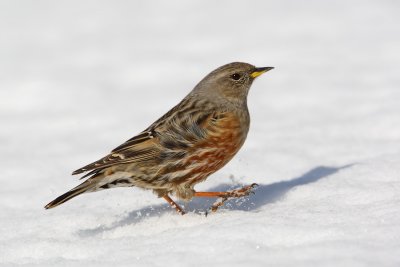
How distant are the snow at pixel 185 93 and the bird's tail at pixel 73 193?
0.32 m

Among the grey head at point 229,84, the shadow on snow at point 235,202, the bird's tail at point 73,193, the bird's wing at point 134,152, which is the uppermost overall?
the grey head at point 229,84

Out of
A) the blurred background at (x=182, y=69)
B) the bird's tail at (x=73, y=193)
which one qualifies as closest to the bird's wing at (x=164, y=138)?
the bird's tail at (x=73, y=193)

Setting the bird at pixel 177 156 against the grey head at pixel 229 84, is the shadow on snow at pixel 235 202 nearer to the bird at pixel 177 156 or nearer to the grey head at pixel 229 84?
the bird at pixel 177 156

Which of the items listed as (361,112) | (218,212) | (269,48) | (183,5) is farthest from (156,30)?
(218,212)

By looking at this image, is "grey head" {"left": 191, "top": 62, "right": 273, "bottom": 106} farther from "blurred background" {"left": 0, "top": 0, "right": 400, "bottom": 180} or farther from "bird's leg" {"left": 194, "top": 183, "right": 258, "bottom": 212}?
"blurred background" {"left": 0, "top": 0, "right": 400, "bottom": 180}

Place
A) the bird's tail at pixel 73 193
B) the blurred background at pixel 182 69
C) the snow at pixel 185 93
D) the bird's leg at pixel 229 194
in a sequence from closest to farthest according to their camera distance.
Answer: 1. the snow at pixel 185 93
2. the bird's tail at pixel 73 193
3. the bird's leg at pixel 229 194
4. the blurred background at pixel 182 69

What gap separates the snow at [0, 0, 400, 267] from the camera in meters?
5.66

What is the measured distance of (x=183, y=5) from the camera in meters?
15.1

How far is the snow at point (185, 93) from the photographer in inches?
223

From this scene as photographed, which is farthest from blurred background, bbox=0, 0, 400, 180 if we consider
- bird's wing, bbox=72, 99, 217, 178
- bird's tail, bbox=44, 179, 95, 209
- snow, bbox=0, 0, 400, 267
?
bird's tail, bbox=44, 179, 95, 209

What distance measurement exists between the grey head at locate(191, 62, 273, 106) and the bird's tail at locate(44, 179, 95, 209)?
5.60 ft

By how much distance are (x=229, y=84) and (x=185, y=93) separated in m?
4.33

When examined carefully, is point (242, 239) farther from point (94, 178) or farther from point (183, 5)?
point (183, 5)

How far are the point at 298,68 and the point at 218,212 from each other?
640 centimetres
